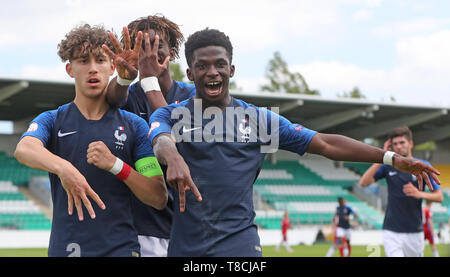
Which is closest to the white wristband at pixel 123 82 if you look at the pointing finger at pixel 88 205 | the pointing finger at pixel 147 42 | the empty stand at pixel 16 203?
the pointing finger at pixel 147 42

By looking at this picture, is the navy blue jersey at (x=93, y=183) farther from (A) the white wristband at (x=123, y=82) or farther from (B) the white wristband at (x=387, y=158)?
(B) the white wristband at (x=387, y=158)

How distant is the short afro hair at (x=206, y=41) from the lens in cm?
373

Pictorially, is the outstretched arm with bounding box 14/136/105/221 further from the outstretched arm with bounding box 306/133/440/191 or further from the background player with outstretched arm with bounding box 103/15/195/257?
the outstretched arm with bounding box 306/133/440/191

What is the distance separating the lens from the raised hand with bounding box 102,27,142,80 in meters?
4.03

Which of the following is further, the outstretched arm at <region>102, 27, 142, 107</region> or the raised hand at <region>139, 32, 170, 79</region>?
the raised hand at <region>139, 32, 170, 79</region>

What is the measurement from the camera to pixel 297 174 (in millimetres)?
34938

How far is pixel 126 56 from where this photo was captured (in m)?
4.12

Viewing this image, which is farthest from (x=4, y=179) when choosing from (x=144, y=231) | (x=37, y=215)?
(x=144, y=231)

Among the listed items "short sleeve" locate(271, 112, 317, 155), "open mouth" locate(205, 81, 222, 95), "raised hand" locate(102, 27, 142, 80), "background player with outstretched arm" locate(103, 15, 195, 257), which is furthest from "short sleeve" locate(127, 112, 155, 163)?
"short sleeve" locate(271, 112, 317, 155)

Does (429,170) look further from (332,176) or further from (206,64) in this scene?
→ (332,176)

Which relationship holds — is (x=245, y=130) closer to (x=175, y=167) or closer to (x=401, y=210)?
(x=175, y=167)

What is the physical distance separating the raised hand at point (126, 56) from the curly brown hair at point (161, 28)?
22.4 inches

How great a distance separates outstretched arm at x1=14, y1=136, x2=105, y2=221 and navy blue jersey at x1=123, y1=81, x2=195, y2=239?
1057 millimetres
